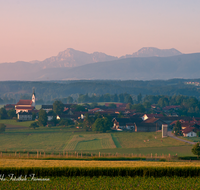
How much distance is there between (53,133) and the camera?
8956cm

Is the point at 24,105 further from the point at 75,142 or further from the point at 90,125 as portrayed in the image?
the point at 75,142

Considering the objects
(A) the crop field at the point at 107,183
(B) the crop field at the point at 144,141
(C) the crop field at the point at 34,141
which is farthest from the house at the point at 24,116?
(A) the crop field at the point at 107,183

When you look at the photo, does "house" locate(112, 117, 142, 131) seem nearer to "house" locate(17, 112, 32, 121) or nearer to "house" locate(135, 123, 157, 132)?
"house" locate(135, 123, 157, 132)

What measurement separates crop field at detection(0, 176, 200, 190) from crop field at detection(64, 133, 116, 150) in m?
42.5

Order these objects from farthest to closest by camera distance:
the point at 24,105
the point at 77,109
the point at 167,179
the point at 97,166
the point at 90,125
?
the point at 24,105, the point at 77,109, the point at 90,125, the point at 97,166, the point at 167,179

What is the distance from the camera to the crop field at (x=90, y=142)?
68750 millimetres

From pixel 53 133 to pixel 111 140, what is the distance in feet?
62.5

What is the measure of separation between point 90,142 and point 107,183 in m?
52.4

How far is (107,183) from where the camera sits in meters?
24.0

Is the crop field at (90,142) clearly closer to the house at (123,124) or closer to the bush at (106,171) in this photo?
the house at (123,124)

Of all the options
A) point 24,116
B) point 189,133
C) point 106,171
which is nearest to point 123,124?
point 189,133

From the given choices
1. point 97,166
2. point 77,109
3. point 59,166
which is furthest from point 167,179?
point 77,109

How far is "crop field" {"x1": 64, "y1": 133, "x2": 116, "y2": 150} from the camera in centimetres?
6875

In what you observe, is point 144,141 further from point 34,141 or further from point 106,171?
point 106,171
